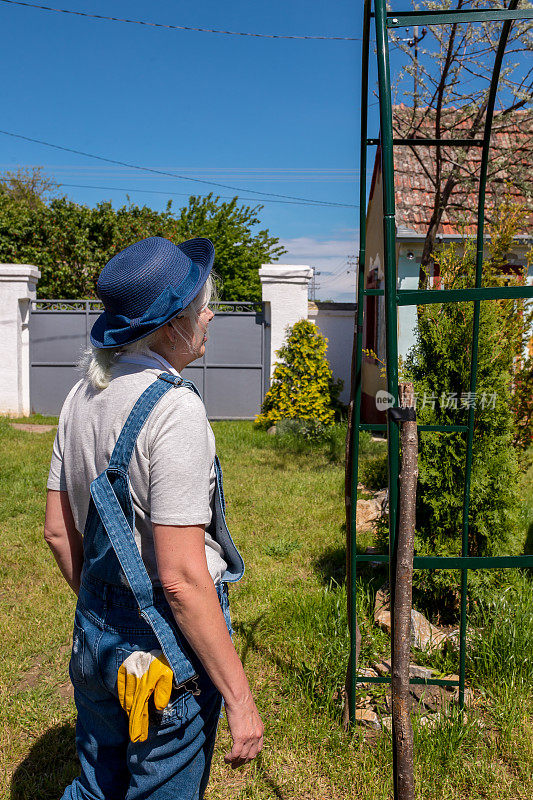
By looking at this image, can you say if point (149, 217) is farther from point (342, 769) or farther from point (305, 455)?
point (342, 769)

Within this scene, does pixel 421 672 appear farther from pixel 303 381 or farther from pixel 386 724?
pixel 303 381

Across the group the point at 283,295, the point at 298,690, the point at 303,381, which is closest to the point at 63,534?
the point at 298,690

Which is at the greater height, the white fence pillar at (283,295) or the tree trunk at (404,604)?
the white fence pillar at (283,295)

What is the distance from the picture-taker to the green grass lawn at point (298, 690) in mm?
2346

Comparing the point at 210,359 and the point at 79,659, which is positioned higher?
the point at 210,359

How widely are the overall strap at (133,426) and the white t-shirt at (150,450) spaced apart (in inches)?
0.5

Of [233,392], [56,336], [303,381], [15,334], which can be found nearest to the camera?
[303,381]

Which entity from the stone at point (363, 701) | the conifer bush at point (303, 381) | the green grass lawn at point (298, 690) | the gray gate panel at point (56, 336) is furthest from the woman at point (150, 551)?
the gray gate panel at point (56, 336)

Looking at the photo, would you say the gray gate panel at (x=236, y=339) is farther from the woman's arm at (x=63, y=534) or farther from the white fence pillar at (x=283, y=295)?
the woman's arm at (x=63, y=534)

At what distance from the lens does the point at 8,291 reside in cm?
999

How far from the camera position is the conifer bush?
339 inches

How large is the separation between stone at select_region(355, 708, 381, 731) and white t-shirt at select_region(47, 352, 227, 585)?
4.92ft

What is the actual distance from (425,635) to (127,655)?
2.17 metres

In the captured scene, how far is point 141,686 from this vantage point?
137 centimetres
